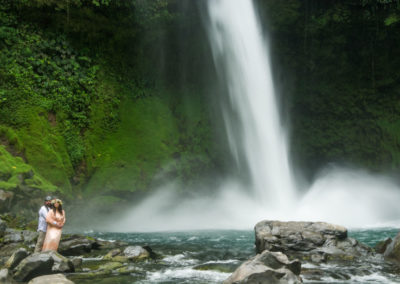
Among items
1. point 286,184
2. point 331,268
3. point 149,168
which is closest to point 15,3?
point 149,168

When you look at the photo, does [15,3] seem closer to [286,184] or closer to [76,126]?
[76,126]

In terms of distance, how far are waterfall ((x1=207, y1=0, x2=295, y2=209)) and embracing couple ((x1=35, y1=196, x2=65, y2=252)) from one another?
13.0m

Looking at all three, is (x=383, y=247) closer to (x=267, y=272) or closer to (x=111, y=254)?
(x=267, y=272)

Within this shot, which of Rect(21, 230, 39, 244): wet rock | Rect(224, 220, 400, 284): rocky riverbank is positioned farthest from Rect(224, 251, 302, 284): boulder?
Rect(21, 230, 39, 244): wet rock

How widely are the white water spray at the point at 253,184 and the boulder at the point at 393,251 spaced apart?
23.6ft

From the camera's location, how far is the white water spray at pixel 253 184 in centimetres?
1720

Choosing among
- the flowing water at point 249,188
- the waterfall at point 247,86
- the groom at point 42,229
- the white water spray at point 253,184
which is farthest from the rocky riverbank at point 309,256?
the waterfall at point 247,86

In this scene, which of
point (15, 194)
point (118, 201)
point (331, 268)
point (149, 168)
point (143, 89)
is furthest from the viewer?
point (143, 89)

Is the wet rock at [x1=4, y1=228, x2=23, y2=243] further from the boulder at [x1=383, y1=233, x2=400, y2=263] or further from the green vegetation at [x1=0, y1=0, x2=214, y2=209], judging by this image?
the boulder at [x1=383, y1=233, x2=400, y2=263]

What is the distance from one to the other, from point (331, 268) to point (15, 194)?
10.0 meters

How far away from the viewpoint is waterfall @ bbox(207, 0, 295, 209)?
66.8 ft

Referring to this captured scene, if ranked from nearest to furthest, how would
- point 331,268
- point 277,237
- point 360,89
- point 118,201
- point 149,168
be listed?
point 331,268
point 277,237
point 118,201
point 149,168
point 360,89

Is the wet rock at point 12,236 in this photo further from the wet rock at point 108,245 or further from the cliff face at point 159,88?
the cliff face at point 159,88

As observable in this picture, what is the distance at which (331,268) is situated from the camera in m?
7.64
